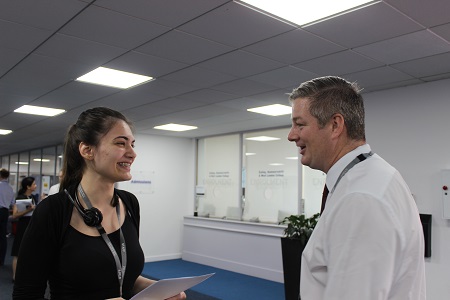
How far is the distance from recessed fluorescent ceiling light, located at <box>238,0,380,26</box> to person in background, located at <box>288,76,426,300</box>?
55.4 inches

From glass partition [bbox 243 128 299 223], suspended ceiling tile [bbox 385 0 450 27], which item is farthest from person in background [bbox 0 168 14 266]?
suspended ceiling tile [bbox 385 0 450 27]

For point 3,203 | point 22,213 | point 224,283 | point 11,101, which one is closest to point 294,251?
point 224,283

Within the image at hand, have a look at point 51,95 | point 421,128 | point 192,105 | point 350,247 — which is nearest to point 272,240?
point 192,105

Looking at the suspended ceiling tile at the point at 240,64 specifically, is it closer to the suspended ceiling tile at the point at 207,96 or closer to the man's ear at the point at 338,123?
the suspended ceiling tile at the point at 207,96

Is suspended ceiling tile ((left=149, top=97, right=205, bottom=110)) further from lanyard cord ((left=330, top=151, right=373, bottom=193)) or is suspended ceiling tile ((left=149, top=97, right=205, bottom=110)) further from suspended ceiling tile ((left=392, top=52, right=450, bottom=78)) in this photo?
lanyard cord ((left=330, top=151, right=373, bottom=193))

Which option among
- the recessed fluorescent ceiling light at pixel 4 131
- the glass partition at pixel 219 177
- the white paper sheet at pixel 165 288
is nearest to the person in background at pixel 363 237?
the white paper sheet at pixel 165 288

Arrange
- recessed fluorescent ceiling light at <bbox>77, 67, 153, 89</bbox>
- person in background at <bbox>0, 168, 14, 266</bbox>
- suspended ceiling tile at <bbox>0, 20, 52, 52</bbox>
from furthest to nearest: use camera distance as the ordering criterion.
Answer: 1. person in background at <bbox>0, 168, 14, 266</bbox>
2. recessed fluorescent ceiling light at <bbox>77, 67, 153, 89</bbox>
3. suspended ceiling tile at <bbox>0, 20, 52, 52</bbox>

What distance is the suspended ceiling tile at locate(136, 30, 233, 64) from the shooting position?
2.87 metres

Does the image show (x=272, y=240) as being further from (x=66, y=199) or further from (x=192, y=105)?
(x=66, y=199)

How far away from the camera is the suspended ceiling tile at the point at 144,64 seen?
3322mm

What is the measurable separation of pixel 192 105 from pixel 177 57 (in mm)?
1885

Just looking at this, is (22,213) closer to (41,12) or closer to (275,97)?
(275,97)

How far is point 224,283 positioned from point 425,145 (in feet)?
11.7

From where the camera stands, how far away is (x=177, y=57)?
3.30m
